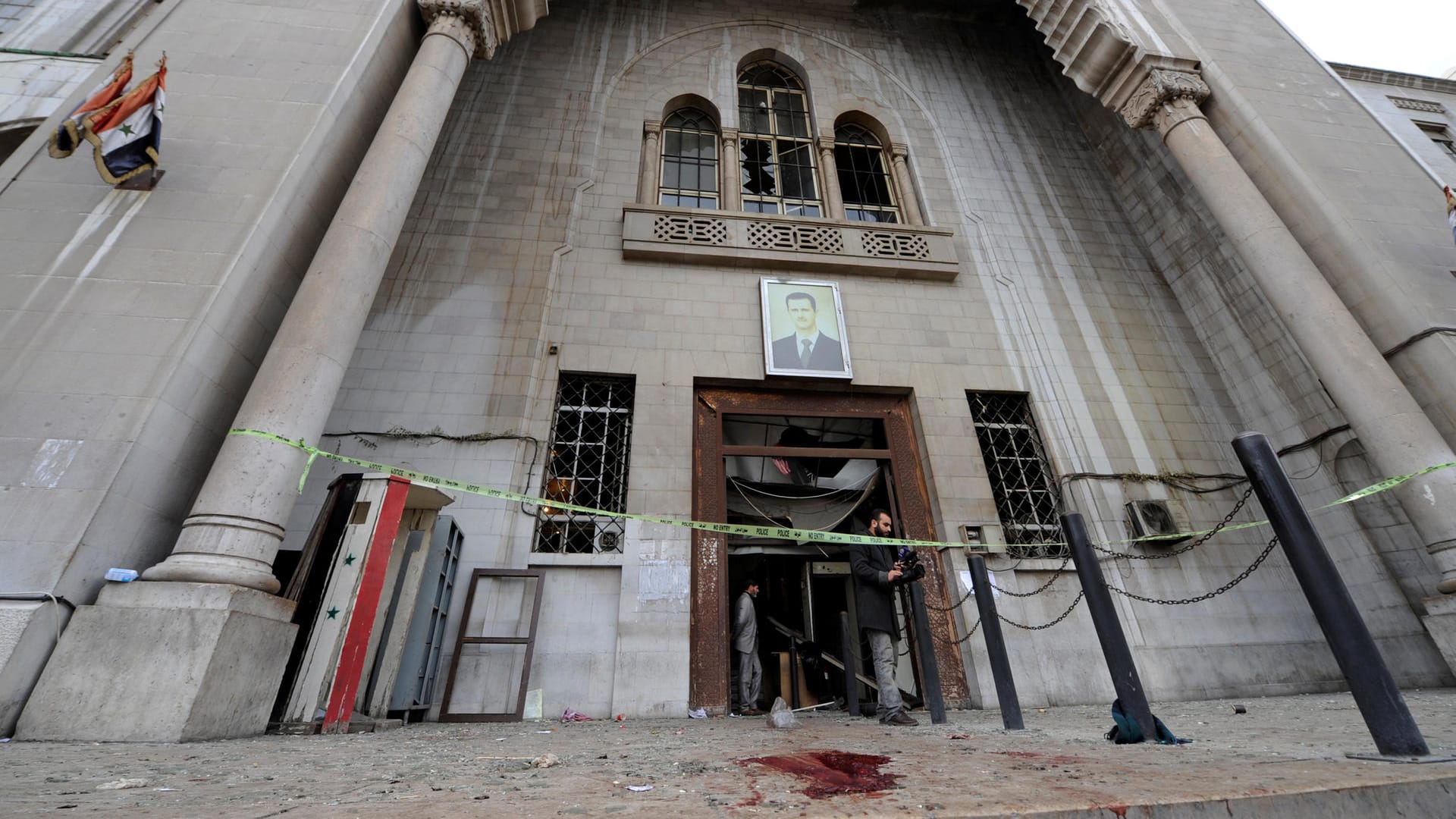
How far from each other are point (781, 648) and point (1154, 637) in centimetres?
536

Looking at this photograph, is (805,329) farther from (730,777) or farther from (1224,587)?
(730,777)

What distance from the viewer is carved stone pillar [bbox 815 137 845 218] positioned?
32.0 feet

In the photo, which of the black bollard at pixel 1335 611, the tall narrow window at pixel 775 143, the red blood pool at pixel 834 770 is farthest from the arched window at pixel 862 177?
the red blood pool at pixel 834 770

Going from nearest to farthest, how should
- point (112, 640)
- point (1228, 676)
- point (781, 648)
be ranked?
point (112, 640)
point (1228, 676)
point (781, 648)

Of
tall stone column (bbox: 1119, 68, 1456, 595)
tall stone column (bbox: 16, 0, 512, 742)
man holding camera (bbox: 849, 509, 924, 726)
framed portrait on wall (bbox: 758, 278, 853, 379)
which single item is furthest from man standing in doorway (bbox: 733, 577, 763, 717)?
tall stone column (bbox: 1119, 68, 1456, 595)

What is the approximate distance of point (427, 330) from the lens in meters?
7.49

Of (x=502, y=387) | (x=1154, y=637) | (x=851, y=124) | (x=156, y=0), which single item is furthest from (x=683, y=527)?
(x=156, y=0)

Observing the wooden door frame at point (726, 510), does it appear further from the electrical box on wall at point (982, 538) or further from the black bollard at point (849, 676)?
the black bollard at point (849, 676)

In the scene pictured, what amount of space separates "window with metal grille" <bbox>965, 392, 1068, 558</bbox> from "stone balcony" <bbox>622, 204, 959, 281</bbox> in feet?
7.38

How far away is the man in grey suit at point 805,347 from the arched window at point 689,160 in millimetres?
2901

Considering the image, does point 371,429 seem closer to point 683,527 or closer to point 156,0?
point 683,527

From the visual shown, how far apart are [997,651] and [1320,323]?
234 inches

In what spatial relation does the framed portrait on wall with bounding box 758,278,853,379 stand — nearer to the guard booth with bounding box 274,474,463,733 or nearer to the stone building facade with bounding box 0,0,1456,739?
the stone building facade with bounding box 0,0,1456,739

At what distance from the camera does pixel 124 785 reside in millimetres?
1981
